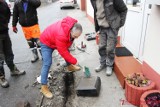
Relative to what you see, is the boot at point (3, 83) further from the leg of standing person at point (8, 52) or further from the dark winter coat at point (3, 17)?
the dark winter coat at point (3, 17)

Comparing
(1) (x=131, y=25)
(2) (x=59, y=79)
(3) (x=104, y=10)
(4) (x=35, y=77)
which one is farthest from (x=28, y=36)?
(1) (x=131, y=25)

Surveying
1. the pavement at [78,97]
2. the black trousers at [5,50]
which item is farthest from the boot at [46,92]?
the black trousers at [5,50]

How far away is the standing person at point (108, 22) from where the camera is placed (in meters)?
3.21

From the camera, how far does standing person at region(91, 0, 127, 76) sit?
3.21 meters

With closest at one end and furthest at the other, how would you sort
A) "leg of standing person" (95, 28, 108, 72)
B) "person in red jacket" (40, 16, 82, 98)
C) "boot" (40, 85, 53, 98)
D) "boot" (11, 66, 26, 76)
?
"person in red jacket" (40, 16, 82, 98) < "boot" (40, 85, 53, 98) < "leg of standing person" (95, 28, 108, 72) < "boot" (11, 66, 26, 76)

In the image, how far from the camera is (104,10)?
131 inches

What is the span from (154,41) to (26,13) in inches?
124

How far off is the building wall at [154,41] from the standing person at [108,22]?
58cm

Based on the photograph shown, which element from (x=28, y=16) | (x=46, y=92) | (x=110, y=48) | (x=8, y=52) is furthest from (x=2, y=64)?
(x=110, y=48)

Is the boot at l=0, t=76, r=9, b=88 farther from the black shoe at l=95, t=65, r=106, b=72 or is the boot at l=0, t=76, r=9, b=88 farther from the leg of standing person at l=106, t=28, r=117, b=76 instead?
the leg of standing person at l=106, t=28, r=117, b=76

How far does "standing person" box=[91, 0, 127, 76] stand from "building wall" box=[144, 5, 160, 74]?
583 mm

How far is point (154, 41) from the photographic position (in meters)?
2.83

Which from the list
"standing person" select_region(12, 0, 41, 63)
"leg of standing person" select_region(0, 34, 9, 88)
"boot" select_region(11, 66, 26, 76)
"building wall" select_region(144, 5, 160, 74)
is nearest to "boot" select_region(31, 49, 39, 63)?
"standing person" select_region(12, 0, 41, 63)

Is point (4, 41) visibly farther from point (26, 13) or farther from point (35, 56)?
point (35, 56)
